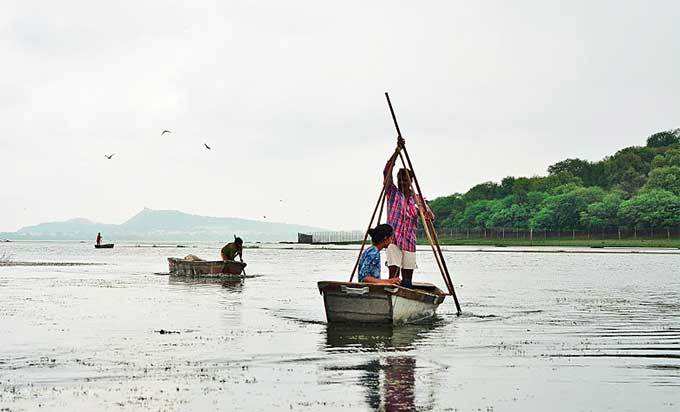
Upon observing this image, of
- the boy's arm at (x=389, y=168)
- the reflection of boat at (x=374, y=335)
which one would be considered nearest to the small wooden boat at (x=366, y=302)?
the reflection of boat at (x=374, y=335)

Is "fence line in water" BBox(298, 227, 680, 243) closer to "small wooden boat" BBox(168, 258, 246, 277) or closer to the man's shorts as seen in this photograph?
"small wooden boat" BBox(168, 258, 246, 277)

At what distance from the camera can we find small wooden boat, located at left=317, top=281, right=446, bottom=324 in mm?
19469

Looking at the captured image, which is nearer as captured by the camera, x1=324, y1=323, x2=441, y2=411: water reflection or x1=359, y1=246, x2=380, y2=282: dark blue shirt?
x1=324, y1=323, x2=441, y2=411: water reflection

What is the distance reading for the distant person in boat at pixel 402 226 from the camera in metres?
21.2

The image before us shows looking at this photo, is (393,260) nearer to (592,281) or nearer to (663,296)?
(663,296)

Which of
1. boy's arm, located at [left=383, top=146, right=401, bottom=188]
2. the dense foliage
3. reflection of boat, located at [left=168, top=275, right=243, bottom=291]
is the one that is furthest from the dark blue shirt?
the dense foliage

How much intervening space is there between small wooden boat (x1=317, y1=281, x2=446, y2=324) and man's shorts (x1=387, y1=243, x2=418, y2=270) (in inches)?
34.0

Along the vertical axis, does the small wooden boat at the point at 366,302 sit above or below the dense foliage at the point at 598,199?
below

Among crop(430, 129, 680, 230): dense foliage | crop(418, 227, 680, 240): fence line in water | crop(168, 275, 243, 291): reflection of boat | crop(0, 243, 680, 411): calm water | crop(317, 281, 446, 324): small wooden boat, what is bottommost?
crop(0, 243, 680, 411): calm water

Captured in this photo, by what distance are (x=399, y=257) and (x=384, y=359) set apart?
6234mm

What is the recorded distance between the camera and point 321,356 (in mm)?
15758

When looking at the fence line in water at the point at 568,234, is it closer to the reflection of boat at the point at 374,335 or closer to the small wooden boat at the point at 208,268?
the small wooden boat at the point at 208,268

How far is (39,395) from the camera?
1172 centimetres

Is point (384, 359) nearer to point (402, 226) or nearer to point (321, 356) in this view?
point (321, 356)
